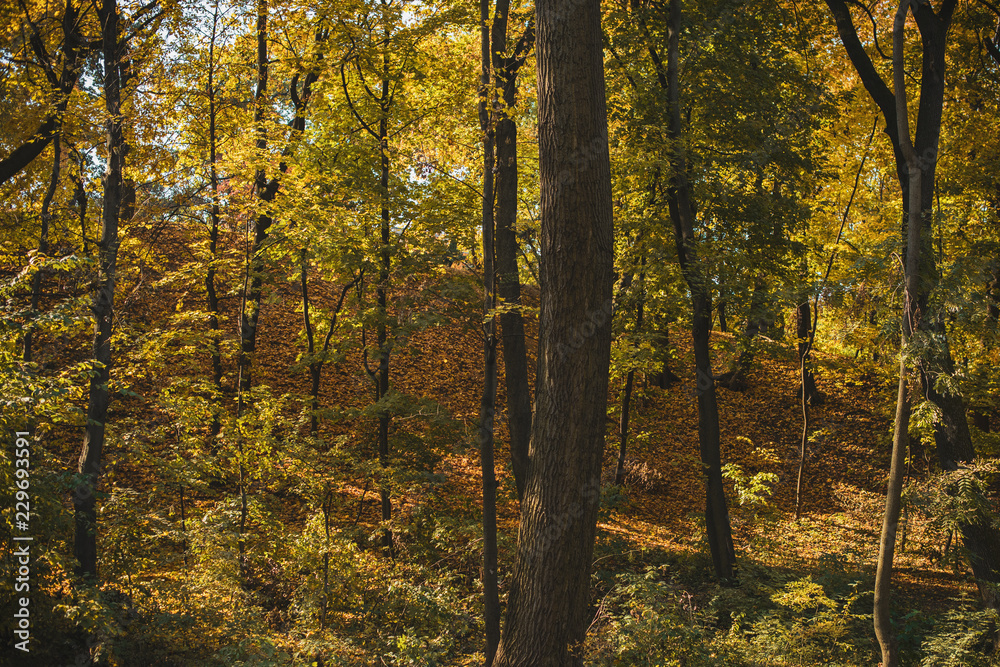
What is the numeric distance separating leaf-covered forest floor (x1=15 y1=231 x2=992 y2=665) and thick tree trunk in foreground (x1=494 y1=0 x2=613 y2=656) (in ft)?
4.46

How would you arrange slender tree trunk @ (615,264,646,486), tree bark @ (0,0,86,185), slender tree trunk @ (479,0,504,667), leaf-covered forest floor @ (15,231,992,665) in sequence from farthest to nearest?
slender tree trunk @ (615,264,646,486) → tree bark @ (0,0,86,185) → slender tree trunk @ (479,0,504,667) → leaf-covered forest floor @ (15,231,992,665)

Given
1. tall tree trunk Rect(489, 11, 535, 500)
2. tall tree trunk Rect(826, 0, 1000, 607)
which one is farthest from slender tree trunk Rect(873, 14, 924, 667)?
tall tree trunk Rect(489, 11, 535, 500)

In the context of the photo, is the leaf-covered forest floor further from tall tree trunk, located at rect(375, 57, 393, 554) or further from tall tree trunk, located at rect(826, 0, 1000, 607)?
tall tree trunk, located at rect(826, 0, 1000, 607)

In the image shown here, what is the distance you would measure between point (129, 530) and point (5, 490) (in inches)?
62.2

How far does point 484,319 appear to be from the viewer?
652 centimetres

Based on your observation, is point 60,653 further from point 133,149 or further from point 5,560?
point 133,149

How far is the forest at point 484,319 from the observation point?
15.8 feet

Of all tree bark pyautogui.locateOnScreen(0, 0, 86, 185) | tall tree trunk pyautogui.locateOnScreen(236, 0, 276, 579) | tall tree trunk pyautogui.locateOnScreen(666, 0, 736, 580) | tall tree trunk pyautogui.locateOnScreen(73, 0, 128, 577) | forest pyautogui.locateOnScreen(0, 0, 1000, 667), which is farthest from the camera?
tall tree trunk pyautogui.locateOnScreen(666, 0, 736, 580)

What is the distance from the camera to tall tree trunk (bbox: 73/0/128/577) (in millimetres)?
5598

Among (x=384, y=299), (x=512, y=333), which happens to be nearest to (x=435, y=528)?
(x=512, y=333)

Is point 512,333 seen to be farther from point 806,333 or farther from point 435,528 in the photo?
point 806,333

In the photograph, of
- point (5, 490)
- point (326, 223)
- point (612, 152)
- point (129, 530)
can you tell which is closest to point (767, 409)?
point (612, 152)

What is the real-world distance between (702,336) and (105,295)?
25.5 feet

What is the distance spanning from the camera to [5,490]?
14.9 ft
